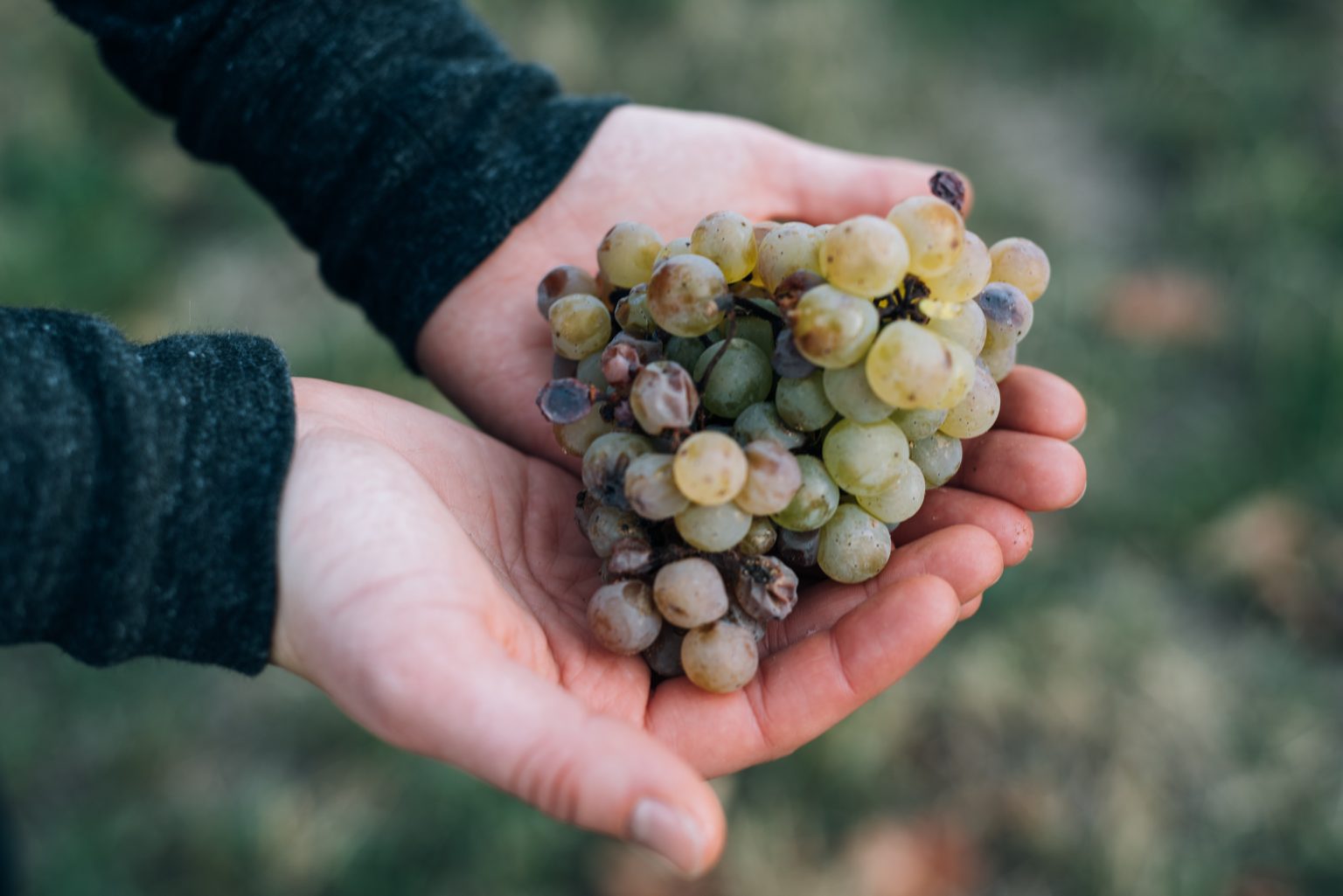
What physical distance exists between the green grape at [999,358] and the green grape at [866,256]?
13.0 inches

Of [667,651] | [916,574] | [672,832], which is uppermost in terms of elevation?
[916,574]

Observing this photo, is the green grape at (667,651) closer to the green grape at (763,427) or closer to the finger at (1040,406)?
the green grape at (763,427)

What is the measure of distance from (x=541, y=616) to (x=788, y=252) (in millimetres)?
655

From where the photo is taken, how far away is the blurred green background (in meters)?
2.27

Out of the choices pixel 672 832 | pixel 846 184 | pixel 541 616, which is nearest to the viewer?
pixel 672 832

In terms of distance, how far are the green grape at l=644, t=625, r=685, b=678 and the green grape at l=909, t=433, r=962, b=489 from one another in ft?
1.53

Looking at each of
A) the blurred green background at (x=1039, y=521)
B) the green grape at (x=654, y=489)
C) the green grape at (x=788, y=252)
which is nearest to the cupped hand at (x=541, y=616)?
the green grape at (x=654, y=489)

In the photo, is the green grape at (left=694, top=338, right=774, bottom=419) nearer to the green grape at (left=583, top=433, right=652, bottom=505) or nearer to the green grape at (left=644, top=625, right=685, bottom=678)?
the green grape at (left=583, top=433, right=652, bottom=505)

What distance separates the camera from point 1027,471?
70.2 inches

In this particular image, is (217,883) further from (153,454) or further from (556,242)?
(556,242)

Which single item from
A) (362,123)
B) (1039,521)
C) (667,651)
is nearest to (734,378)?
(667,651)

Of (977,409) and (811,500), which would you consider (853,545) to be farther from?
(977,409)

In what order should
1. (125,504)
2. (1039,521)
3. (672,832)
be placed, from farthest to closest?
(1039,521) < (125,504) < (672,832)

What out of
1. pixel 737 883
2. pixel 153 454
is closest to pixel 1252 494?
pixel 737 883
